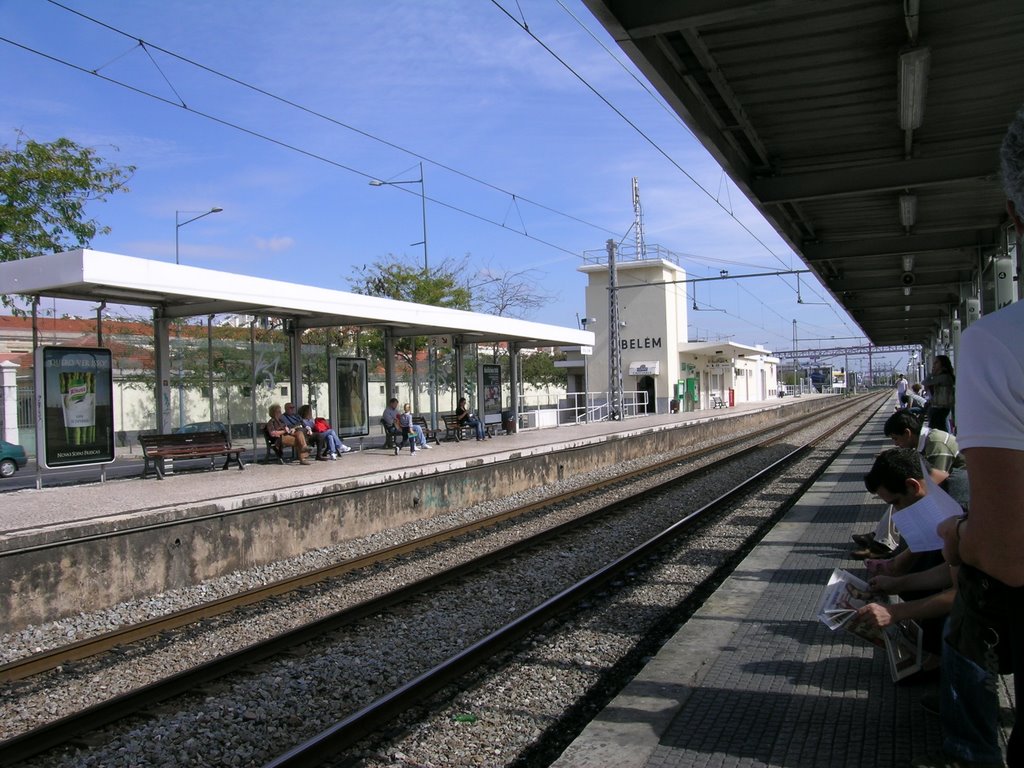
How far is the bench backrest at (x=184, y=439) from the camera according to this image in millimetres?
13477

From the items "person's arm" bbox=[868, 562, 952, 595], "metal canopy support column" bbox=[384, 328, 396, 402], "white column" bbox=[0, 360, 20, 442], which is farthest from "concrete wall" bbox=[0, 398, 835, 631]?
"white column" bbox=[0, 360, 20, 442]

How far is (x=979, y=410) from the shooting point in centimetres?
194

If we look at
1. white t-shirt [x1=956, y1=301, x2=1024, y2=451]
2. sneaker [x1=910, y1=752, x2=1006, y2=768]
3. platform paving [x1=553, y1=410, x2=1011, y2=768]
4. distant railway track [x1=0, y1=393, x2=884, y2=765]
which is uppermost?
white t-shirt [x1=956, y1=301, x2=1024, y2=451]

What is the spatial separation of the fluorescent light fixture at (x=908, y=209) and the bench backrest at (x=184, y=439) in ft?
37.7

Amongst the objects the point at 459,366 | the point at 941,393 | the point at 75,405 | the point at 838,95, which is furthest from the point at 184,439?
the point at 941,393

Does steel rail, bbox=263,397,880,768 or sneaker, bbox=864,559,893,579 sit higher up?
sneaker, bbox=864,559,893,579

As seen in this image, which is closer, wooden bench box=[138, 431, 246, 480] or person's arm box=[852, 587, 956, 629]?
person's arm box=[852, 587, 956, 629]

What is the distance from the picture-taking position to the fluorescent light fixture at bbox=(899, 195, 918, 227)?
A: 10125 millimetres

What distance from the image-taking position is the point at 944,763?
278 cm

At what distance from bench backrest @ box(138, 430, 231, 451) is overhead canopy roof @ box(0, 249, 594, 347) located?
6.82ft

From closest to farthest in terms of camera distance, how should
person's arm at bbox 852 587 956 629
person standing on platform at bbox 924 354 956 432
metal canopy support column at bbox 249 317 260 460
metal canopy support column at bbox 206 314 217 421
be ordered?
person's arm at bbox 852 587 956 629, person standing on platform at bbox 924 354 956 432, metal canopy support column at bbox 206 314 217 421, metal canopy support column at bbox 249 317 260 460

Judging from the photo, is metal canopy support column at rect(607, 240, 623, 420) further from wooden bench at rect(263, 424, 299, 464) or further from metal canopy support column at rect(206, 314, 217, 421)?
metal canopy support column at rect(206, 314, 217, 421)

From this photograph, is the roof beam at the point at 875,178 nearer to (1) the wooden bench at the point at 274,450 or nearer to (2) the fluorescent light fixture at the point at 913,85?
(2) the fluorescent light fixture at the point at 913,85

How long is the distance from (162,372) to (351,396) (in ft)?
17.3
